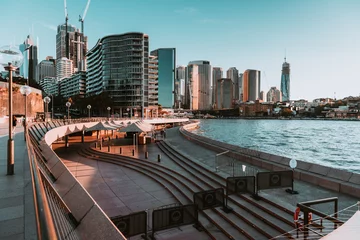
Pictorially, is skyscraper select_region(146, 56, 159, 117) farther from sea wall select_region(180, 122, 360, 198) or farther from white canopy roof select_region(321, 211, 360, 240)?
white canopy roof select_region(321, 211, 360, 240)

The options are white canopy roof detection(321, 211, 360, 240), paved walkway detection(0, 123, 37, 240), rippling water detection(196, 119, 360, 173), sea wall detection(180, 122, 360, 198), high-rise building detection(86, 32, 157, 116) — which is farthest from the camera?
high-rise building detection(86, 32, 157, 116)

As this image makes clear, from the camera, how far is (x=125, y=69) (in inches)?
4673

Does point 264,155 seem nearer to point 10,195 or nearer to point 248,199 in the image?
point 248,199

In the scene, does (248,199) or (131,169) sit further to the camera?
(131,169)

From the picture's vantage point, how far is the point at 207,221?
10.3 m

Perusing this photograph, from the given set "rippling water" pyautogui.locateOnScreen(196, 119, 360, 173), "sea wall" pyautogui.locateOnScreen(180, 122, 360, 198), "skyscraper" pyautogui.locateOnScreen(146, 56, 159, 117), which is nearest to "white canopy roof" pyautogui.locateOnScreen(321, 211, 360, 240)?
"sea wall" pyautogui.locateOnScreen(180, 122, 360, 198)

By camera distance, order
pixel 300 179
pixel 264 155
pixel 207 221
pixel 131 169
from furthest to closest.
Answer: pixel 131 169 → pixel 264 155 → pixel 300 179 → pixel 207 221

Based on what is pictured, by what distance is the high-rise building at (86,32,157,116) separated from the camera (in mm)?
117062

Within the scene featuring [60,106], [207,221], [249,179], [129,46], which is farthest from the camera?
[60,106]

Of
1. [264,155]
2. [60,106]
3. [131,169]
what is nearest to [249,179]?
[264,155]

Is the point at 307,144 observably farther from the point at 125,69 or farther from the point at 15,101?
the point at 125,69

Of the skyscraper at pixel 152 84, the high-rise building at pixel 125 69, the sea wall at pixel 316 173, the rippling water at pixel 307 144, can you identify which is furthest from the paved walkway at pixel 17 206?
the skyscraper at pixel 152 84

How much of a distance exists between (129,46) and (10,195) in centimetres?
11977

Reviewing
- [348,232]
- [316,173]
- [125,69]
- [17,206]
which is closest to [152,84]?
[125,69]
